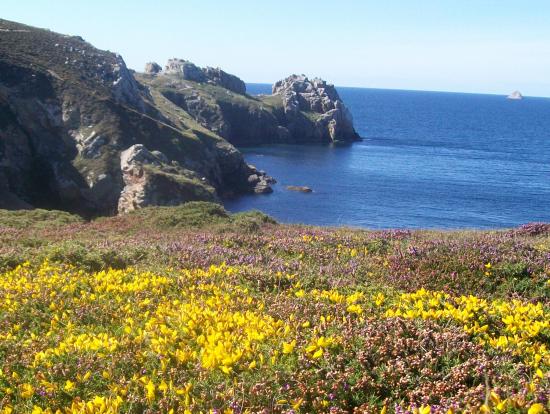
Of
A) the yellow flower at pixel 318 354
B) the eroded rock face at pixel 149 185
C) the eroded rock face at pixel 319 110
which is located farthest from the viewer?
the eroded rock face at pixel 319 110

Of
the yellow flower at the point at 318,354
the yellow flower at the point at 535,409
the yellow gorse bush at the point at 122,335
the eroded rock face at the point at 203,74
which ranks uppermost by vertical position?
the eroded rock face at the point at 203,74

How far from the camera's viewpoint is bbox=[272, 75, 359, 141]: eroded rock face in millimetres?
146000

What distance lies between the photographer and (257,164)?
103 meters

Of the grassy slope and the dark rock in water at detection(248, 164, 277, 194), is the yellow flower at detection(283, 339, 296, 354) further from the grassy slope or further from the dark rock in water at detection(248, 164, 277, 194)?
the dark rock in water at detection(248, 164, 277, 194)

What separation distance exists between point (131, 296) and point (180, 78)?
154 m

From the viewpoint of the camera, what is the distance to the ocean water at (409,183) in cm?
6681

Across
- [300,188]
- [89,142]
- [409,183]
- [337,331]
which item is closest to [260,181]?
[300,188]

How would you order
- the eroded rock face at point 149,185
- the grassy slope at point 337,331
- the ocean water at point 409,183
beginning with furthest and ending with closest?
the ocean water at point 409,183
the eroded rock face at point 149,185
the grassy slope at point 337,331

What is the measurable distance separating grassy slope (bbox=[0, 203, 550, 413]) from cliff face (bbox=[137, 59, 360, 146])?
119m

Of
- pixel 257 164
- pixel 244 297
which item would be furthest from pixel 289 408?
pixel 257 164

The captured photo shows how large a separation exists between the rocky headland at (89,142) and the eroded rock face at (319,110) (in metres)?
53.4

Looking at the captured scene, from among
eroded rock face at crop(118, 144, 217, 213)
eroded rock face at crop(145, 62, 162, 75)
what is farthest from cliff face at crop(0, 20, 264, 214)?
eroded rock face at crop(145, 62, 162, 75)

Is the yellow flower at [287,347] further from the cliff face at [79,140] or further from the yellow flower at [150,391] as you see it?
the cliff face at [79,140]

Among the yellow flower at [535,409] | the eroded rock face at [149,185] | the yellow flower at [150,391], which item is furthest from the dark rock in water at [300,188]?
the yellow flower at [535,409]
